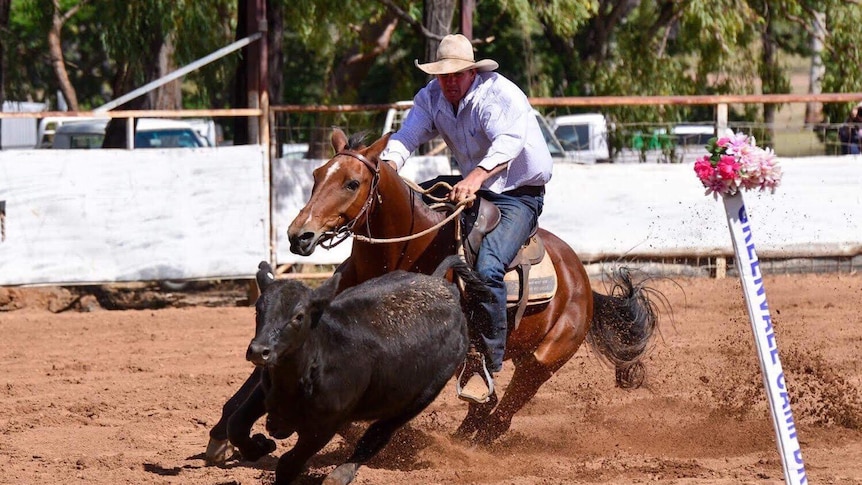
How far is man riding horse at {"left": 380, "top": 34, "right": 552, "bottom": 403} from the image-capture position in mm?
6160

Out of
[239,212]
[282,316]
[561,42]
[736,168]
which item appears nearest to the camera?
[282,316]

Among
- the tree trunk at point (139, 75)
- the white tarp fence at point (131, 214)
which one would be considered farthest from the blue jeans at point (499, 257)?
the tree trunk at point (139, 75)

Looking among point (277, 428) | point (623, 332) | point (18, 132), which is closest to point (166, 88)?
point (18, 132)

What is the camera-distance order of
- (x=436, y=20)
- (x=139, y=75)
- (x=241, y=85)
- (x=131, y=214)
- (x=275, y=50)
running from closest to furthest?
(x=131, y=214), (x=436, y=20), (x=241, y=85), (x=275, y=50), (x=139, y=75)

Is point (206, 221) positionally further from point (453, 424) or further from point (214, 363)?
point (453, 424)

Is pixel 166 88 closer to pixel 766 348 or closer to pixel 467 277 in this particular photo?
pixel 467 277

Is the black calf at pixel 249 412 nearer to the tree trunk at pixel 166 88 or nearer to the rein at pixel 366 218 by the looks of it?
the rein at pixel 366 218

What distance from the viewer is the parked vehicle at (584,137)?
1457 centimetres

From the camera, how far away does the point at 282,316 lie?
4.61m

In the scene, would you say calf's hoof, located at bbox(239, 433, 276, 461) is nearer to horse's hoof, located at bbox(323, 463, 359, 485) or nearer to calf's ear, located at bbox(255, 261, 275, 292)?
horse's hoof, located at bbox(323, 463, 359, 485)

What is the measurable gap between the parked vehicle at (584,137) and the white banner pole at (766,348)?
8.51 metres

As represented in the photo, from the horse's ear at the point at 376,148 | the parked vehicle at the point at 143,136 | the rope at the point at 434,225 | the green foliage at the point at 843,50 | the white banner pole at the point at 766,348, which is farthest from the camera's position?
the parked vehicle at the point at 143,136

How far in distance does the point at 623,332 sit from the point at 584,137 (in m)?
13.3

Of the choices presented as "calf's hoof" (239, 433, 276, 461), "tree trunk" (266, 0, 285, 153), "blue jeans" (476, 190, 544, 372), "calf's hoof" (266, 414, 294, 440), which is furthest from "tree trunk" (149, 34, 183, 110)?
"calf's hoof" (266, 414, 294, 440)
